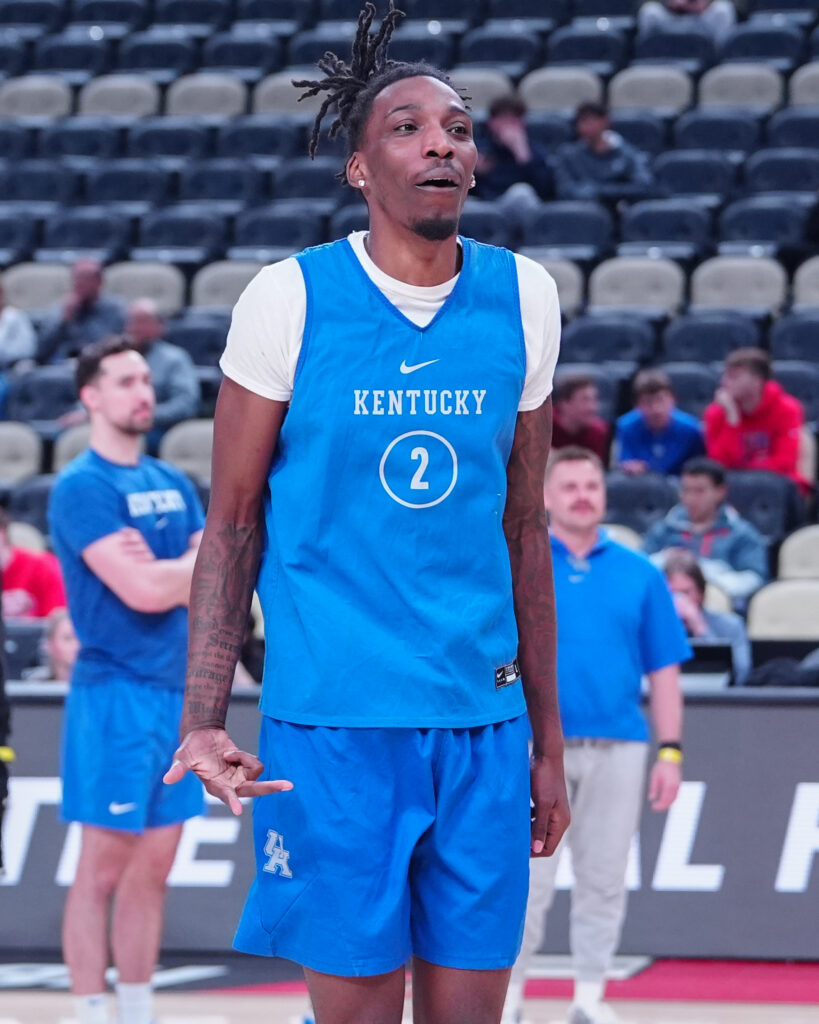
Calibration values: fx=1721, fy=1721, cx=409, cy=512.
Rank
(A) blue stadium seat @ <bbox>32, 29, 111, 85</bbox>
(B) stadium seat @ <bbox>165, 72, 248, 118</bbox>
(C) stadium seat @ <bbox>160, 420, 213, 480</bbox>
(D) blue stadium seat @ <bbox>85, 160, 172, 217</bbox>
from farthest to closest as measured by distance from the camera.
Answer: (A) blue stadium seat @ <bbox>32, 29, 111, 85</bbox>
(B) stadium seat @ <bbox>165, 72, 248, 118</bbox>
(D) blue stadium seat @ <bbox>85, 160, 172, 217</bbox>
(C) stadium seat @ <bbox>160, 420, 213, 480</bbox>

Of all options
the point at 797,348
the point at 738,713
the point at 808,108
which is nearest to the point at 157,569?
the point at 738,713

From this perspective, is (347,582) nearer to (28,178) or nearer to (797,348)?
(797,348)

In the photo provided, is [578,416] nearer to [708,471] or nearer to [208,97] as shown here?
[708,471]

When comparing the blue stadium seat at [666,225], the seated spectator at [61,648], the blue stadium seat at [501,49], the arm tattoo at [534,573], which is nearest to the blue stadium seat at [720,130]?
the blue stadium seat at [666,225]

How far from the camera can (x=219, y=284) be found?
1157 centimetres

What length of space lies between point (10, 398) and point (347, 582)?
8.73 m

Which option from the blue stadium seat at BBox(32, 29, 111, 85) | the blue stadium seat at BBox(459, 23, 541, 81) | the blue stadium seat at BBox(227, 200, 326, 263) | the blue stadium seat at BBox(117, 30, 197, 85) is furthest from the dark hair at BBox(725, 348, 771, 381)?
the blue stadium seat at BBox(32, 29, 111, 85)

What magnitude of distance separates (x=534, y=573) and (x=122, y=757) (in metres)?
2.28

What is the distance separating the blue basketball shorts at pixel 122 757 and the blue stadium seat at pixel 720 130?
875 centimetres

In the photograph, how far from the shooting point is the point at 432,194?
253 cm

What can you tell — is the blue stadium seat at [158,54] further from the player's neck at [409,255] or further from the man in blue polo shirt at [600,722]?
the player's neck at [409,255]

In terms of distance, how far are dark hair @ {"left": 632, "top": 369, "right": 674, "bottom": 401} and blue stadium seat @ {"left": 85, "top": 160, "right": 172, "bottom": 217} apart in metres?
5.51

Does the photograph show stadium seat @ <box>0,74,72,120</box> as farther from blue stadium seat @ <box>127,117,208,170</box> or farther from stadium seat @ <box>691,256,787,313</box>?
stadium seat @ <box>691,256,787,313</box>

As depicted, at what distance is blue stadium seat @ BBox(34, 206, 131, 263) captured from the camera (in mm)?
12570
